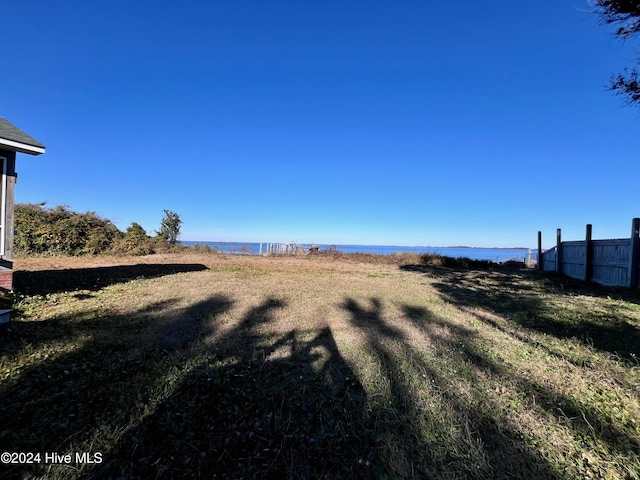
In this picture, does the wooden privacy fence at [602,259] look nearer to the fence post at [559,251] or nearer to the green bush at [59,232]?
the fence post at [559,251]

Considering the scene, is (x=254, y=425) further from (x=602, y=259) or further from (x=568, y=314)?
(x=602, y=259)

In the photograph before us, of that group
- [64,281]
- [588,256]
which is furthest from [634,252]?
[64,281]

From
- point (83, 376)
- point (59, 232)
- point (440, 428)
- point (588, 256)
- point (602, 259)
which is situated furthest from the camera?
point (59, 232)

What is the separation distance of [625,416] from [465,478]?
1.66 m

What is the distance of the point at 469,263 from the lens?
19188 mm

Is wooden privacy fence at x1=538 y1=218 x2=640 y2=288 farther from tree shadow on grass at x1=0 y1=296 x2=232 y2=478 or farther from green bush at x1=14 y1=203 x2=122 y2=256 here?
green bush at x1=14 y1=203 x2=122 y2=256

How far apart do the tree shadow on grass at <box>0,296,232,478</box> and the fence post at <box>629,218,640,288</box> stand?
32.4 feet

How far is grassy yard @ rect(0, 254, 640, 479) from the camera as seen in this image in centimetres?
189

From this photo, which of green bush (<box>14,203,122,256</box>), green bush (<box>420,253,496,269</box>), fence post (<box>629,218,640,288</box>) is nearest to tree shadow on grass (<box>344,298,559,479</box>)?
fence post (<box>629,218,640,288</box>)

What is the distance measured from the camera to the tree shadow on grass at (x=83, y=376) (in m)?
1.99

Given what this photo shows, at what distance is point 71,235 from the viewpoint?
50.6 ft

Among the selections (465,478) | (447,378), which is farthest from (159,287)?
(465,478)

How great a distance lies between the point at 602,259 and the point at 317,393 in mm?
10826

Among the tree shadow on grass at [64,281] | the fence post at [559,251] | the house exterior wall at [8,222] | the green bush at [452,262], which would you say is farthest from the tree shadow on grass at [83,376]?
the green bush at [452,262]
